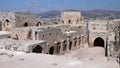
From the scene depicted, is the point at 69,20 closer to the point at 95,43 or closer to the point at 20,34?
the point at 95,43

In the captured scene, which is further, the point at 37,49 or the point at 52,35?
the point at 52,35

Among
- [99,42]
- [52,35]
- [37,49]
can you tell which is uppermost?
[52,35]

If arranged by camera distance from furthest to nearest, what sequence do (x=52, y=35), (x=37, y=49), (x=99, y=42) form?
(x=99, y=42), (x=52, y=35), (x=37, y=49)

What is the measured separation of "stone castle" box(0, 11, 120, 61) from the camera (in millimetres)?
20080

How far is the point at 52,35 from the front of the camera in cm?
2594

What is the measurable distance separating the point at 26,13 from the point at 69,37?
6.20 m

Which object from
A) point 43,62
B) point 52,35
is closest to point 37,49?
point 52,35

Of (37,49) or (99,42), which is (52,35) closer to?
(37,49)

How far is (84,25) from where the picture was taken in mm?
34562

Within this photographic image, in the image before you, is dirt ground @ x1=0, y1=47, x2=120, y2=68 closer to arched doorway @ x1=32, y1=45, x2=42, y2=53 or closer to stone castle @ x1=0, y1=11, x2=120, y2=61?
stone castle @ x1=0, y1=11, x2=120, y2=61

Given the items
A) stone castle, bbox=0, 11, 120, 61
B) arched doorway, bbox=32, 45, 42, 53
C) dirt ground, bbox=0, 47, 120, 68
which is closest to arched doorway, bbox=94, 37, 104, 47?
stone castle, bbox=0, 11, 120, 61

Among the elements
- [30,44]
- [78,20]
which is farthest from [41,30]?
[78,20]

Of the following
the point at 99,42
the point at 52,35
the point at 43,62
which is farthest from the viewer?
the point at 99,42

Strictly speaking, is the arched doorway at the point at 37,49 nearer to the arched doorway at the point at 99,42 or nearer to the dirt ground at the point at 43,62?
the dirt ground at the point at 43,62
